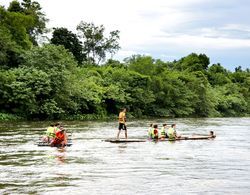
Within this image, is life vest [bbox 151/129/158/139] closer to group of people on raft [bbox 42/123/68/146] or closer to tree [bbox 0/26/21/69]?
group of people on raft [bbox 42/123/68/146]

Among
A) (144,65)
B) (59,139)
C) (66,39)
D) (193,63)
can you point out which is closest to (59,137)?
(59,139)

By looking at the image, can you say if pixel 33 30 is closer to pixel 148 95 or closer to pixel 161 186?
pixel 148 95

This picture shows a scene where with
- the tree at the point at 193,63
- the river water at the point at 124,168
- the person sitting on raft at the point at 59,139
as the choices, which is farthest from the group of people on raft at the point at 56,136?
the tree at the point at 193,63

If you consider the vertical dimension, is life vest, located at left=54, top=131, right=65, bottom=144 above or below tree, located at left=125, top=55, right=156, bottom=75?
below

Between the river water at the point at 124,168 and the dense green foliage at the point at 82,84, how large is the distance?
28.3 metres

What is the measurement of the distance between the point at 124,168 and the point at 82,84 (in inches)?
1951

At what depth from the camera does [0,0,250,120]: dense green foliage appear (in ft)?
189

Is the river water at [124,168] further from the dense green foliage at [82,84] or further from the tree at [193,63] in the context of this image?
the tree at [193,63]

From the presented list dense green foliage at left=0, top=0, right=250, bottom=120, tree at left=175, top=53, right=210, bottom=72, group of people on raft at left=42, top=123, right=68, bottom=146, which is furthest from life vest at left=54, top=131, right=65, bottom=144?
tree at left=175, top=53, right=210, bottom=72

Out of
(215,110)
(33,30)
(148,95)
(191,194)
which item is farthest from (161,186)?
(215,110)

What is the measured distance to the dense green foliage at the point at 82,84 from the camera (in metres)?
57.5

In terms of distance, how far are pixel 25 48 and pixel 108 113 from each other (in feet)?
50.3

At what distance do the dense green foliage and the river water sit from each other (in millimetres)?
28341

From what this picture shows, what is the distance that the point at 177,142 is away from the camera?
31203mm
